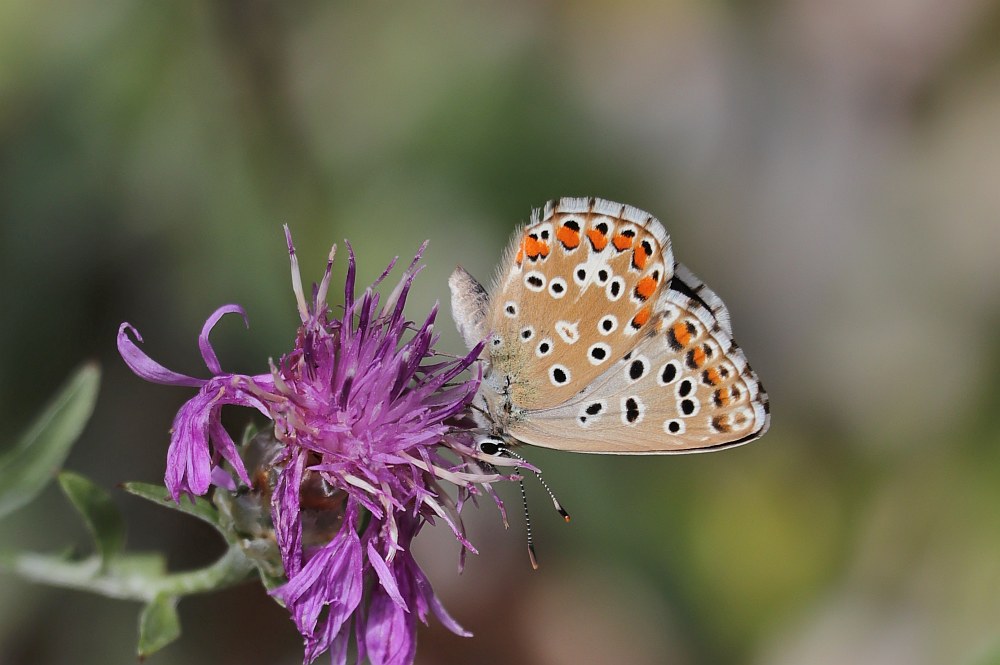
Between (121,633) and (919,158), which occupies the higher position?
(919,158)

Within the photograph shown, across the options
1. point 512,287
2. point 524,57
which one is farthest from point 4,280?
point 524,57

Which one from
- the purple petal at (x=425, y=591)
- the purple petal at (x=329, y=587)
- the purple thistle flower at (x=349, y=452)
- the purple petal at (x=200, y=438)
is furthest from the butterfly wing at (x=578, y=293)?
the purple petal at (x=200, y=438)

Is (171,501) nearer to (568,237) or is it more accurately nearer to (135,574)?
(135,574)

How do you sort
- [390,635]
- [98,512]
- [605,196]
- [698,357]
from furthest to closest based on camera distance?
[605,196] < [698,357] < [98,512] < [390,635]

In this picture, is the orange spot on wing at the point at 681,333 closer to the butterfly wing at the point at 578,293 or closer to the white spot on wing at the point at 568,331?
the butterfly wing at the point at 578,293

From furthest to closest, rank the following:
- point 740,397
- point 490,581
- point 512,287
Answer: point 490,581, point 512,287, point 740,397

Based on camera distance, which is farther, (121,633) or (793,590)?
(793,590)

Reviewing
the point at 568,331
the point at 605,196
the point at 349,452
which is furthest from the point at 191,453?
the point at 605,196

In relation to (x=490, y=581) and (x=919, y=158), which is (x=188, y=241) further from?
(x=919, y=158)
